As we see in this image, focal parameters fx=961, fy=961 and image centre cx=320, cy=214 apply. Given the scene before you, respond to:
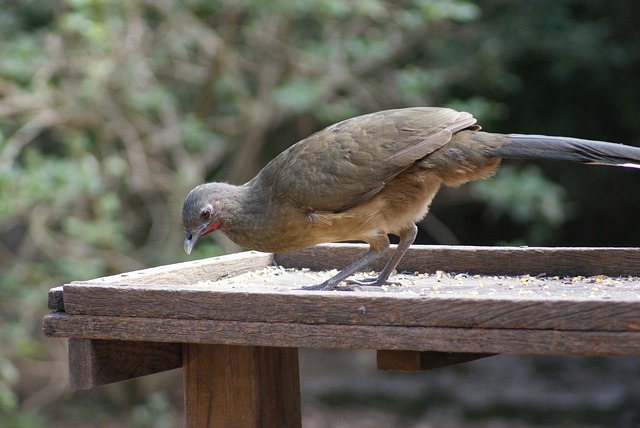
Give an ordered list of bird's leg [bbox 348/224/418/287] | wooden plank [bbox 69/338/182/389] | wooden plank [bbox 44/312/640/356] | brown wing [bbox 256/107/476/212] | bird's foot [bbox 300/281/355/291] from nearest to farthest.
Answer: wooden plank [bbox 44/312/640/356] → wooden plank [bbox 69/338/182/389] → bird's foot [bbox 300/281/355/291] → brown wing [bbox 256/107/476/212] → bird's leg [bbox 348/224/418/287]

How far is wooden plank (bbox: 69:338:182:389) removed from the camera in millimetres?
2727

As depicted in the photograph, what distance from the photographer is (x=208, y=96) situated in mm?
7117

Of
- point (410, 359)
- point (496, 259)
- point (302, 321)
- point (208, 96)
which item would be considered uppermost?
point (208, 96)

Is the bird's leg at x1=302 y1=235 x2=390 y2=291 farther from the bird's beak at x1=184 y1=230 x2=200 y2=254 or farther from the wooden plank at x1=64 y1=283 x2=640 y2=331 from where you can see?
the wooden plank at x1=64 y1=283 x2=640 y2=331

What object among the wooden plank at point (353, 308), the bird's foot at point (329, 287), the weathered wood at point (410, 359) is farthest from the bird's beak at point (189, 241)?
the weathered wood at point (410, 359)

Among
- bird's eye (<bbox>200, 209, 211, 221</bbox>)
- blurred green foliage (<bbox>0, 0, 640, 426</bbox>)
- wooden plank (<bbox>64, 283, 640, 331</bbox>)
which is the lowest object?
wooden plank (<bbox>64, 283, 640, 331</bbox>)

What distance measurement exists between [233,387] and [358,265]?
682 mm

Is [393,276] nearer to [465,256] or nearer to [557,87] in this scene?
[465,256]

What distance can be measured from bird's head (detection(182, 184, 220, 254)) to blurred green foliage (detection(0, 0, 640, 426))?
1923 mm

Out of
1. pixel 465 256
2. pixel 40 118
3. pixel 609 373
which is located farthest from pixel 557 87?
pixel 465 256

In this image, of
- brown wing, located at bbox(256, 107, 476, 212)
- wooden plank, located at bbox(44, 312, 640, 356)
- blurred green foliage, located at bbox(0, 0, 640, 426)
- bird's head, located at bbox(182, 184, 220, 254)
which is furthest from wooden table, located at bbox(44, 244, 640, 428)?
blurred green foliage, located at bbox(0, 0, 640, 426)

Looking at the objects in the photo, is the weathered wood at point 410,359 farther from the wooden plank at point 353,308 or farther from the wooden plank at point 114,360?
the wooden plank at point 114,360

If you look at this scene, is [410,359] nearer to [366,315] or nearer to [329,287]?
[366,315]

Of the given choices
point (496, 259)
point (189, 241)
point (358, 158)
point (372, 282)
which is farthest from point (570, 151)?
point (189, 241)
